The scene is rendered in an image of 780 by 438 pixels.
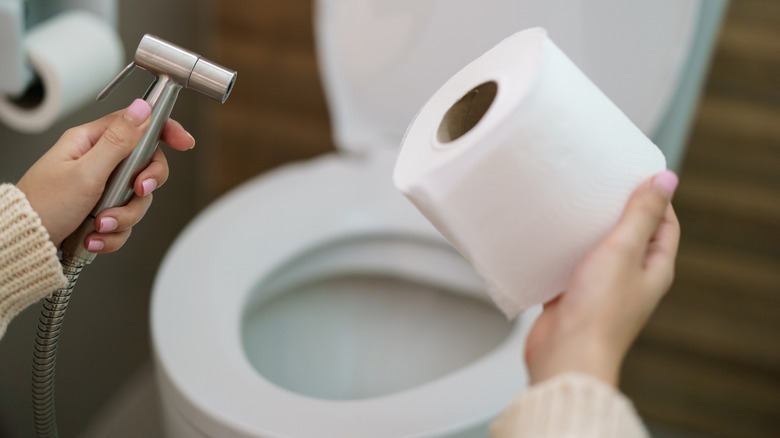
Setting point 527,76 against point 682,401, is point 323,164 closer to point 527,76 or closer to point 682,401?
point 527,76

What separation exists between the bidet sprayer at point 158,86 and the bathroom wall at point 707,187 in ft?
2.15

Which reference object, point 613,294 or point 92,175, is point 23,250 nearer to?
point 92,175

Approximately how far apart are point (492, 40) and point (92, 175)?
38 cm

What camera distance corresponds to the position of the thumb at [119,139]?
1.31ft

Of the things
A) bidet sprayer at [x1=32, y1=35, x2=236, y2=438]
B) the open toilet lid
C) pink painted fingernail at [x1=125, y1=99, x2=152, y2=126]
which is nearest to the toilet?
the open toilet lid

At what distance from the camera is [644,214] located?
0.36 m

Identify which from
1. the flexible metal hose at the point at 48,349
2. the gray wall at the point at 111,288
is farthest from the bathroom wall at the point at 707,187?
the flexible metal hose at the point at 48,349

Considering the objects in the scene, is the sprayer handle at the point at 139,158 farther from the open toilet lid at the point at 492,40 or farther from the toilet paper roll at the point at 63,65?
the open toilet lid at the point at 492,40

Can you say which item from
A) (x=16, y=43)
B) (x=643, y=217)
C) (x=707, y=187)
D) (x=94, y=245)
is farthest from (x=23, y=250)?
(x=707, y=187)

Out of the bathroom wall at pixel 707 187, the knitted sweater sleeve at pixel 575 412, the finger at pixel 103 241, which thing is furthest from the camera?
the bathroom wall at pixel 707 187

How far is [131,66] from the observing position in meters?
0.41

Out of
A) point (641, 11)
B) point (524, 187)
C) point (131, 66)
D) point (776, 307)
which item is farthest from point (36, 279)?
point (776, 307)

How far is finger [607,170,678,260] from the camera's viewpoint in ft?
1.18

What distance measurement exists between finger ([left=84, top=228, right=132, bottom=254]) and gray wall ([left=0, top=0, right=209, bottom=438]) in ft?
0.26
